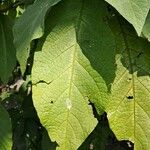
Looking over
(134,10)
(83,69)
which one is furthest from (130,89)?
(134,10)

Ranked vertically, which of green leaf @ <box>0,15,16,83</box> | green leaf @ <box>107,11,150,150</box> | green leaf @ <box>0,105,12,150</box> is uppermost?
green leaf @ <box>0,15,16,83</box>

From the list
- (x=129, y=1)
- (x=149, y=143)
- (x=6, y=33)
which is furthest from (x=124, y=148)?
(x=129, y=1)

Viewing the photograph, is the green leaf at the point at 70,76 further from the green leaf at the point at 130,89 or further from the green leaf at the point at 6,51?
the green leaf at the point at 6,51

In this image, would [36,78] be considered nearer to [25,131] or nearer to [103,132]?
[103,132]

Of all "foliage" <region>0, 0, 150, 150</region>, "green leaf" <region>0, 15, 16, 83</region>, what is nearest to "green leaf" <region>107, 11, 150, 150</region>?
"foliage" <region>0, 0, 150, 150</region>

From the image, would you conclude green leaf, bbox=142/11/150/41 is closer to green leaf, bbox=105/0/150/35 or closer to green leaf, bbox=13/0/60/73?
green leaf, bbox=105/0/150/35

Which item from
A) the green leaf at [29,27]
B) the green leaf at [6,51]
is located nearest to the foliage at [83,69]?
the green leaf at [29,27]

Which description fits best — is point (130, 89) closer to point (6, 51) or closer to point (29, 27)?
point (29, 27)
